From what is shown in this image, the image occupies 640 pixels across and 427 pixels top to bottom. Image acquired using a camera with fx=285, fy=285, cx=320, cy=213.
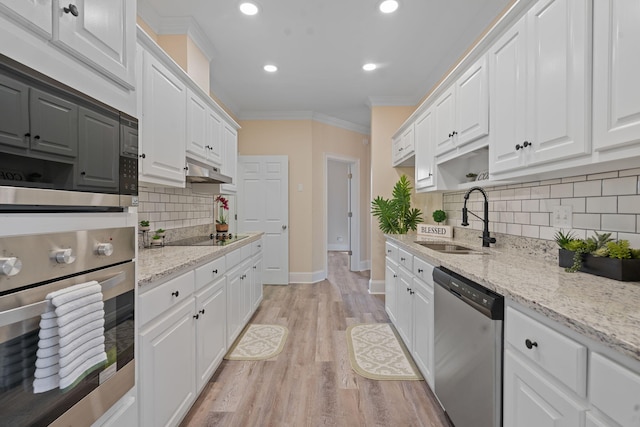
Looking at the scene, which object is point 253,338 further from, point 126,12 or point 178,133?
point 126,12

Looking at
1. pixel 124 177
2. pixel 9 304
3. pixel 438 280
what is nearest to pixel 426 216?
pixel 438 280

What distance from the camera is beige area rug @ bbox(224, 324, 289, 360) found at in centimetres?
243

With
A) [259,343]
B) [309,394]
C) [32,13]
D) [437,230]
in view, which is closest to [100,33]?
[32,13]

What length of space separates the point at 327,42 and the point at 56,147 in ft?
8.94

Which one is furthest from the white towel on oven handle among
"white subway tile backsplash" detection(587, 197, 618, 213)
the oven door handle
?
"white subway tile backsplash" detection(587, 197, 618, 213)

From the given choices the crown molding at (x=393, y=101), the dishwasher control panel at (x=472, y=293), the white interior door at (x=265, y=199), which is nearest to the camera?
the dishwasher control panel at (x=472, y=293)

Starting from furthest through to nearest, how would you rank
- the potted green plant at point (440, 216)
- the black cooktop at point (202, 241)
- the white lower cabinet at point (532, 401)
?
the potted green plant at point (440, 216)
the black cooktop at point (202, 241)
the white lower cabinet at point (532, 401)

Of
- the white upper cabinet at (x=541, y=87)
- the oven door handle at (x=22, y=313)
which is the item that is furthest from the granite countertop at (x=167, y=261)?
the white upper cabinet at (x=541, y=87)

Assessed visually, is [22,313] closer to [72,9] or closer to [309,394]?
[72,9]

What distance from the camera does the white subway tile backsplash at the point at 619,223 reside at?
1304mm

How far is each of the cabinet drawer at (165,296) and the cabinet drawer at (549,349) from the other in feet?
4.90

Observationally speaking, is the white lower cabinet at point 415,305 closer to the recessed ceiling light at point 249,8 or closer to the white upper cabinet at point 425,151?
the white upper cabinet at point 425,151

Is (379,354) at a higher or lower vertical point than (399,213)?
lower

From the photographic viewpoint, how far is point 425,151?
2953 mm
